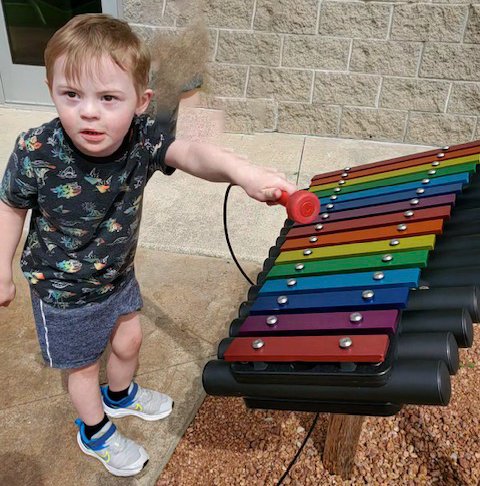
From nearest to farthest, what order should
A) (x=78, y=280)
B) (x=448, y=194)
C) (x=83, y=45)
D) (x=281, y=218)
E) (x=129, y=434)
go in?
(x=83, y=45), (x=78, y=280), (x=448, y=194), (x=129, y=434), (x=281, y=218)

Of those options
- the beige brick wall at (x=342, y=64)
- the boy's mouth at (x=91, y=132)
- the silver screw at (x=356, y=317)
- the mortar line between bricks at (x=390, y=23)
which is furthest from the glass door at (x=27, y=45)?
the silver screw at (x=356, y=317)

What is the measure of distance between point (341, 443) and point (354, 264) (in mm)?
690

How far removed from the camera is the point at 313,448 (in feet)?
7.61

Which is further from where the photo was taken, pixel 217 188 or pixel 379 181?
pixel 217 188

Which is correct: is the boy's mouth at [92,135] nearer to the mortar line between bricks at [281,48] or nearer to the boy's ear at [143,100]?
the boy's ear at [143,100]

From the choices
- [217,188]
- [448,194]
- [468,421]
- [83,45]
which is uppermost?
[83,45]

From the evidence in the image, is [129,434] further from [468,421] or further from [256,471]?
[468,421]

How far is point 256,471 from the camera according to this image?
2227mm

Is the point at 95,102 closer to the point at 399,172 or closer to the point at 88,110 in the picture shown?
the point at 88,110

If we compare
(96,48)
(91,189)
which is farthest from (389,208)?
(96,48)

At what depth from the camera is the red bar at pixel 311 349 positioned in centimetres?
142

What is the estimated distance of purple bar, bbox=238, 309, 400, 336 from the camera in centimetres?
153

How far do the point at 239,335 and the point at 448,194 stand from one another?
102cm

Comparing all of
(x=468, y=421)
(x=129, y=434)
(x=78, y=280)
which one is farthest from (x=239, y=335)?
(x=468, y=421)
